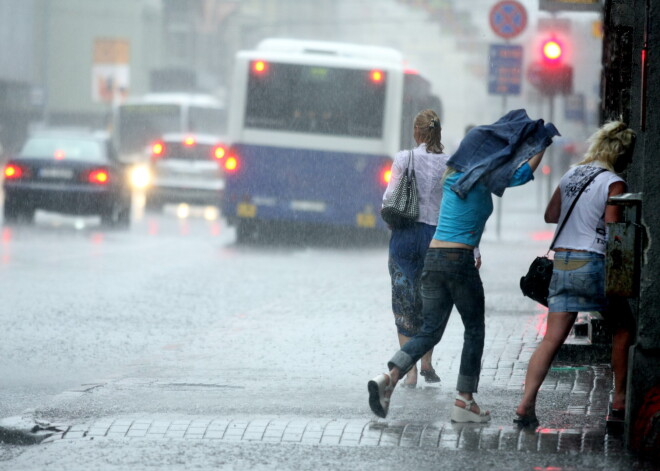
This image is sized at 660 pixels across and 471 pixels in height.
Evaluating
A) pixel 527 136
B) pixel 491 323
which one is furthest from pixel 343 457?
pixel 491 323

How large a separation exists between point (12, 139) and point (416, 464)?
203ft

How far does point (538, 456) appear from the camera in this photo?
6.65 meters

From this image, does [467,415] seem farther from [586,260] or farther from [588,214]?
[588,214]

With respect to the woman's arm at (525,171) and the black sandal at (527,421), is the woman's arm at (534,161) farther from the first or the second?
the black sandal at (527,421)

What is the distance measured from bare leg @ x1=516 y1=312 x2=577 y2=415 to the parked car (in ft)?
72.3

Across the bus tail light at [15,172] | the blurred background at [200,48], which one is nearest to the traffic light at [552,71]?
the blurred background at [200,48]

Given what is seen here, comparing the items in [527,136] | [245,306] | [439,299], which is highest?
[527,136]

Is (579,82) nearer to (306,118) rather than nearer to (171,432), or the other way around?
Result: (306,118)

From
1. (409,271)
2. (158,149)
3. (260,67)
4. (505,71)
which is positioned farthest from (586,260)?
(158,149)

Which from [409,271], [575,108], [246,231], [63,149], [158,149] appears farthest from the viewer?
[575,108]

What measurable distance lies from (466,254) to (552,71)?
54.2 feet

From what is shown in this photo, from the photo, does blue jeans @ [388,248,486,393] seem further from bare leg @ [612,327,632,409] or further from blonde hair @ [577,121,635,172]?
blonde hair @ [577,121,635,172]

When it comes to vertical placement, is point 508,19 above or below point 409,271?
above

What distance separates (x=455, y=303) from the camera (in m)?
7.81
